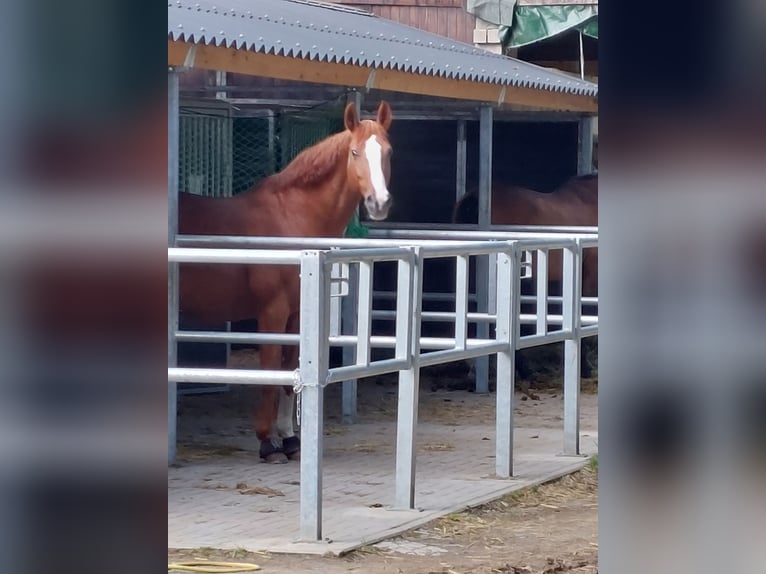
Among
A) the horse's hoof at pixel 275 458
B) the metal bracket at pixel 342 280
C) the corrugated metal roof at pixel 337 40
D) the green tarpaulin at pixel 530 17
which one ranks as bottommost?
the horse's hoof at pixel 275 458

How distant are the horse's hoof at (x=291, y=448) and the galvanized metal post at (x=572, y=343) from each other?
1468mm

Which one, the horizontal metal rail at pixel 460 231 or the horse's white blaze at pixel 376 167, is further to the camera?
the horizontal metal rail at pixel 460 231

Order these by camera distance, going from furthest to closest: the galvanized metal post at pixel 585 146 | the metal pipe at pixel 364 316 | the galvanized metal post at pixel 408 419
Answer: the galvanized metal post at pixel 585 146
the galvanized metal post at pixel 408 419
the metal pipe at pixel 364 316

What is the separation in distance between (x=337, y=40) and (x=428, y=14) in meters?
6.35

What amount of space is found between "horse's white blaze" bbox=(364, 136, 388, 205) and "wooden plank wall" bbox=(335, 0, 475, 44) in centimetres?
735

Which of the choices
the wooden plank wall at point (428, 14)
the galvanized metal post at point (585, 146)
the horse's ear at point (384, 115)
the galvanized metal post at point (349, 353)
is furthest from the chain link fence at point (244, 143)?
the wooden plank wall at point (428, 14)

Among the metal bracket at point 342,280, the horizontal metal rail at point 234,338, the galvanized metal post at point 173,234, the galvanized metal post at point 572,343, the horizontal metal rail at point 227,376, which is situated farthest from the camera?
the galvanized metal post at point 572,343

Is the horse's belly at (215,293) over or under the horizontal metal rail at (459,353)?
over

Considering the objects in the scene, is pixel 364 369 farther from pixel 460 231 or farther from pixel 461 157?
pixel 461 157

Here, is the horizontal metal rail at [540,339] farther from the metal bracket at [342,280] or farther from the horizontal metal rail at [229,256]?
the horizontal metal rail at [229,256]

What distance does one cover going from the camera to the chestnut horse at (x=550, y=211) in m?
10.7

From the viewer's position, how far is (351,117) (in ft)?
25.1
